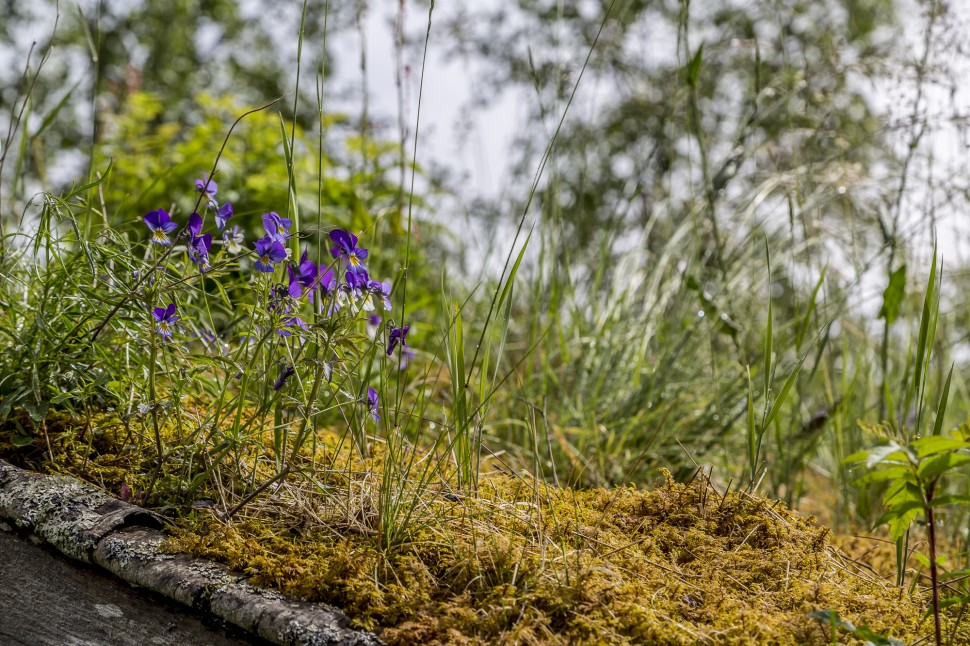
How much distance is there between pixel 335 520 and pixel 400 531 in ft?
0.46

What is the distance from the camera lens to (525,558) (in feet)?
3.74

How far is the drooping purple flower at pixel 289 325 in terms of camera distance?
123 centimetres

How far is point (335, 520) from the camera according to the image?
1.27 m

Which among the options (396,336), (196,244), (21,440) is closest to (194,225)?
(196,244)

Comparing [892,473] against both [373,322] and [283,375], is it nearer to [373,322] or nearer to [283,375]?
[283,375]

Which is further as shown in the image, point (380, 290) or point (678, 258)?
point (678, 258)

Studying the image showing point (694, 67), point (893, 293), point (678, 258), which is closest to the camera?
point (893, 293)

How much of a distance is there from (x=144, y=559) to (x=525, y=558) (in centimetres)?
56

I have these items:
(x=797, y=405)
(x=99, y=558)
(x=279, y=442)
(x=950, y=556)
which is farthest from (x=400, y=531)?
(x=950, y=556)

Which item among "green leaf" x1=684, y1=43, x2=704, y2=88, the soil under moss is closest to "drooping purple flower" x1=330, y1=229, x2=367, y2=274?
the soil under moss

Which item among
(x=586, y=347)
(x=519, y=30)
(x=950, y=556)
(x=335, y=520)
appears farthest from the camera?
(x=519, y=30)

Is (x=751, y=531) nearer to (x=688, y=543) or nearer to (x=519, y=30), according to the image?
(x=688, y=543)

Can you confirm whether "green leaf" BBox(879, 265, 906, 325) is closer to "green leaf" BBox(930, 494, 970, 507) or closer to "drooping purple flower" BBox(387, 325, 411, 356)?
"green leaf" BBox(930, 494, 970, 507)

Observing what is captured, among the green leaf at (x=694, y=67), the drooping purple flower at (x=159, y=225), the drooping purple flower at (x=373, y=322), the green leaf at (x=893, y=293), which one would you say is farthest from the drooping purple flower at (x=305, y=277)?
the green leaf at (x=893, y=293)
